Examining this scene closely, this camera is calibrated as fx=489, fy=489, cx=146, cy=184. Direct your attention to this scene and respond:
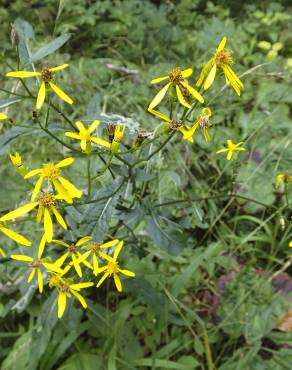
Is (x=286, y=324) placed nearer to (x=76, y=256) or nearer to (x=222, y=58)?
(x=76, y=256)

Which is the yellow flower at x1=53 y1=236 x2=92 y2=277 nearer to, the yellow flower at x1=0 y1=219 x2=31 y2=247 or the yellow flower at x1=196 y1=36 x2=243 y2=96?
the yellow flower at x1=0 y1=219 x2=31 y2=247

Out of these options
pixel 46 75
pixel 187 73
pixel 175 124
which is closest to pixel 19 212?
pixel 46 75

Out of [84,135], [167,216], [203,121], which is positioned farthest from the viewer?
[167,216]

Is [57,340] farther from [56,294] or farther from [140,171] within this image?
[140,171]

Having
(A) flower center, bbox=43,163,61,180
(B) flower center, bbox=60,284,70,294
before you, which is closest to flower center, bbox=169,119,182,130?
(A) flower center, bbox=43,163,61,180

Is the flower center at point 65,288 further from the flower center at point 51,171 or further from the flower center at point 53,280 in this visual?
the flower center at point 51,171

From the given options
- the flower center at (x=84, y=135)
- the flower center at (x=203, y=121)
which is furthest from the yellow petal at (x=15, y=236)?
the flower center at (x=203, y=121)
